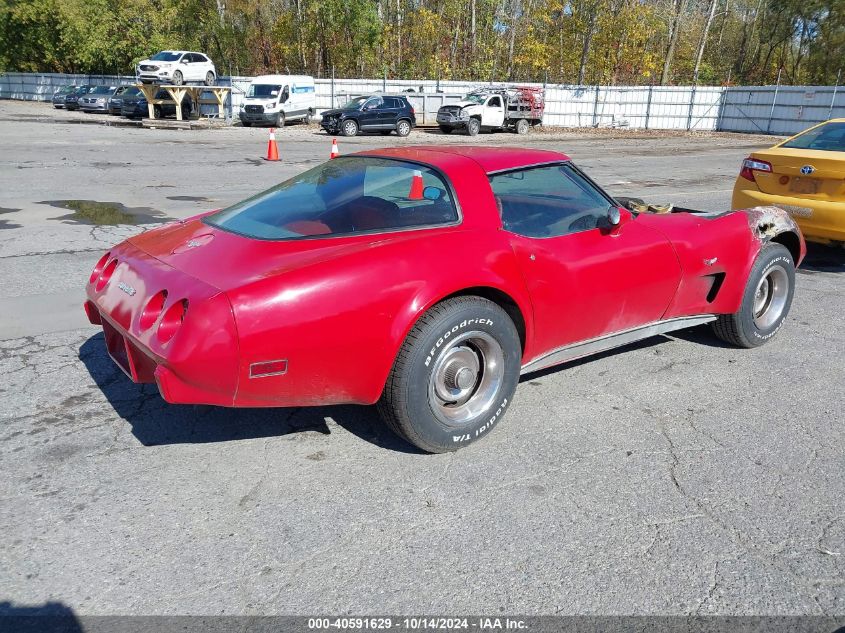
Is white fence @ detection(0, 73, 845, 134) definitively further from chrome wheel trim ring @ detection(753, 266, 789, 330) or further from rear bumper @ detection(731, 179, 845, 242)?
chrome wheel trim ring @ detection(753, 266, 789, 330)

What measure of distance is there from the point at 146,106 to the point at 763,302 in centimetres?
3279

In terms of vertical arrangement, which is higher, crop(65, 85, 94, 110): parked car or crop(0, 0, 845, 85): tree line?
crop(0, 0, 845, 85): tree line

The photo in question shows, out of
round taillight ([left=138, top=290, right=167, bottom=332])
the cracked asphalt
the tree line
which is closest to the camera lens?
the cracked asphalt

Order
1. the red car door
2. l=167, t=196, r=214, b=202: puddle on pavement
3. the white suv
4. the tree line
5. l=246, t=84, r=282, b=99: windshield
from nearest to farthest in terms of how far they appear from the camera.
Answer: the red car door < l=167, t=196, r=214, b=202: puddle on pavement < l=246, t=84, r=282, b=99: windshield < the white suv < the tree line

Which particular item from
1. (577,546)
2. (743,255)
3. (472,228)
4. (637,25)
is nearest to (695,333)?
(743,255)

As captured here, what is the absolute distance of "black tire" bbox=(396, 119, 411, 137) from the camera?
2770cm

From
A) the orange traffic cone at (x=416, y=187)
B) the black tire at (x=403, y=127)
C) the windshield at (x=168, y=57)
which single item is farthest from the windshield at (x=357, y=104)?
A: the orange traffic cone at (x=416, y=187)

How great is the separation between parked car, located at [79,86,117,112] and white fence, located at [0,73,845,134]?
263 inches

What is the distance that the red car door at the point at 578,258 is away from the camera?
3.61 m

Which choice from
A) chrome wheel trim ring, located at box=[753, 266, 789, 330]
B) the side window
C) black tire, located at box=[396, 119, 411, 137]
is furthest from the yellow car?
black tire, located at box=[396, 119, 411, 137]

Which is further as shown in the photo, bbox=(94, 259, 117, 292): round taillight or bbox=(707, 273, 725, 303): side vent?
bbox=(707, 273, 725, 303): side vent

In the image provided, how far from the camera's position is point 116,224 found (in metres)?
8.74

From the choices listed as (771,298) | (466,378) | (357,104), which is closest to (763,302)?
(771,298)

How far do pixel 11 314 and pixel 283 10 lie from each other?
170 ft
